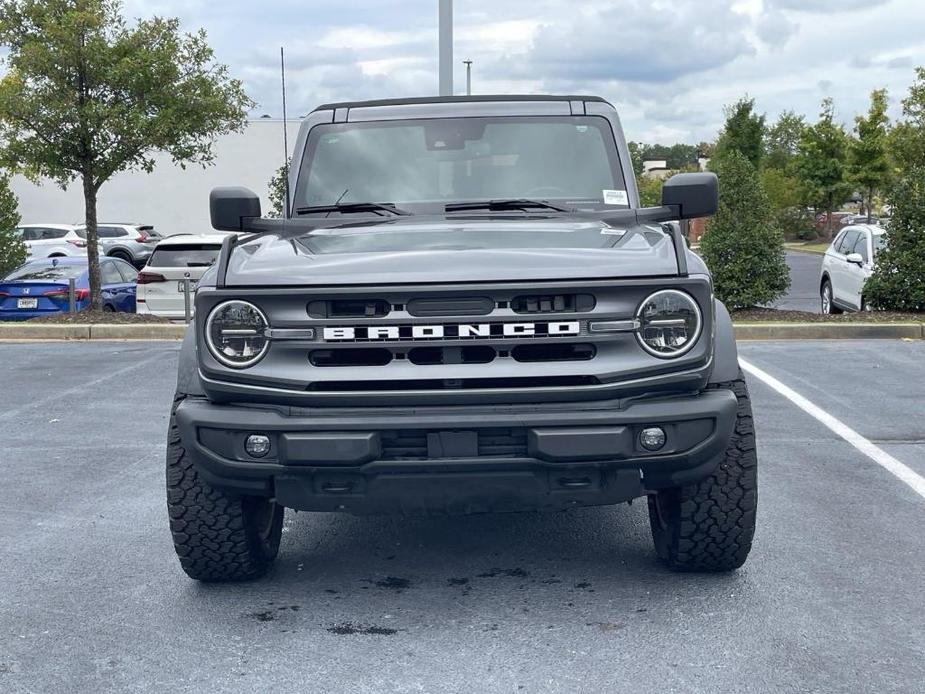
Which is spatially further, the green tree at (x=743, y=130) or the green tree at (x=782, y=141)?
the green tree at (x=782, y=141)

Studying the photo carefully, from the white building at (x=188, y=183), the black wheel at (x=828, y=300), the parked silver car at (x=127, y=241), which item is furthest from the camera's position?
the white building at (x=188, y=183)

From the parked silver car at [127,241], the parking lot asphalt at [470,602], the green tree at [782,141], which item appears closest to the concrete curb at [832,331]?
the parking lot asphalt at [470,602]

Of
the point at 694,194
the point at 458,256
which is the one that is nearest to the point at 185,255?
the point at 694,194

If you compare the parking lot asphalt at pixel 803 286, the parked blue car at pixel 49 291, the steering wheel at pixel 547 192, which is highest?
the steering wheel at pixel 547 192

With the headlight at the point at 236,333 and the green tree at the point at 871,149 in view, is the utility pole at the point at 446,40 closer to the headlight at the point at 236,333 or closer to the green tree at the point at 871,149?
the headlight at the point at 236,333

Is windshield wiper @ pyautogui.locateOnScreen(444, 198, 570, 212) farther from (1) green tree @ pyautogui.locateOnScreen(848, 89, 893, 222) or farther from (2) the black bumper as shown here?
(1) green tree @ pyautogui.locateOnScreen(848, 89, 893, 222)

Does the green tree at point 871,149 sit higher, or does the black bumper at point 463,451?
the green tree at point 871,149

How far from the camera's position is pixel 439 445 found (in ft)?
13.1

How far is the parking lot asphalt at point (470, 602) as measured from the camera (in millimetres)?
3793

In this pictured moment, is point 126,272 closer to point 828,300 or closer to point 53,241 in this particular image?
point 828,300

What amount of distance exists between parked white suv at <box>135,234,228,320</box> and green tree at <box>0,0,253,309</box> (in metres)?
1.29

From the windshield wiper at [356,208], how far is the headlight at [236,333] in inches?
52.4

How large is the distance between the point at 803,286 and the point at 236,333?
2506 cm

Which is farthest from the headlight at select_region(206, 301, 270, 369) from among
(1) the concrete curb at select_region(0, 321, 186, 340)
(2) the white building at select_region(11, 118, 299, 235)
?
(2) the white building at select_region(11, 118, 299, 235)
